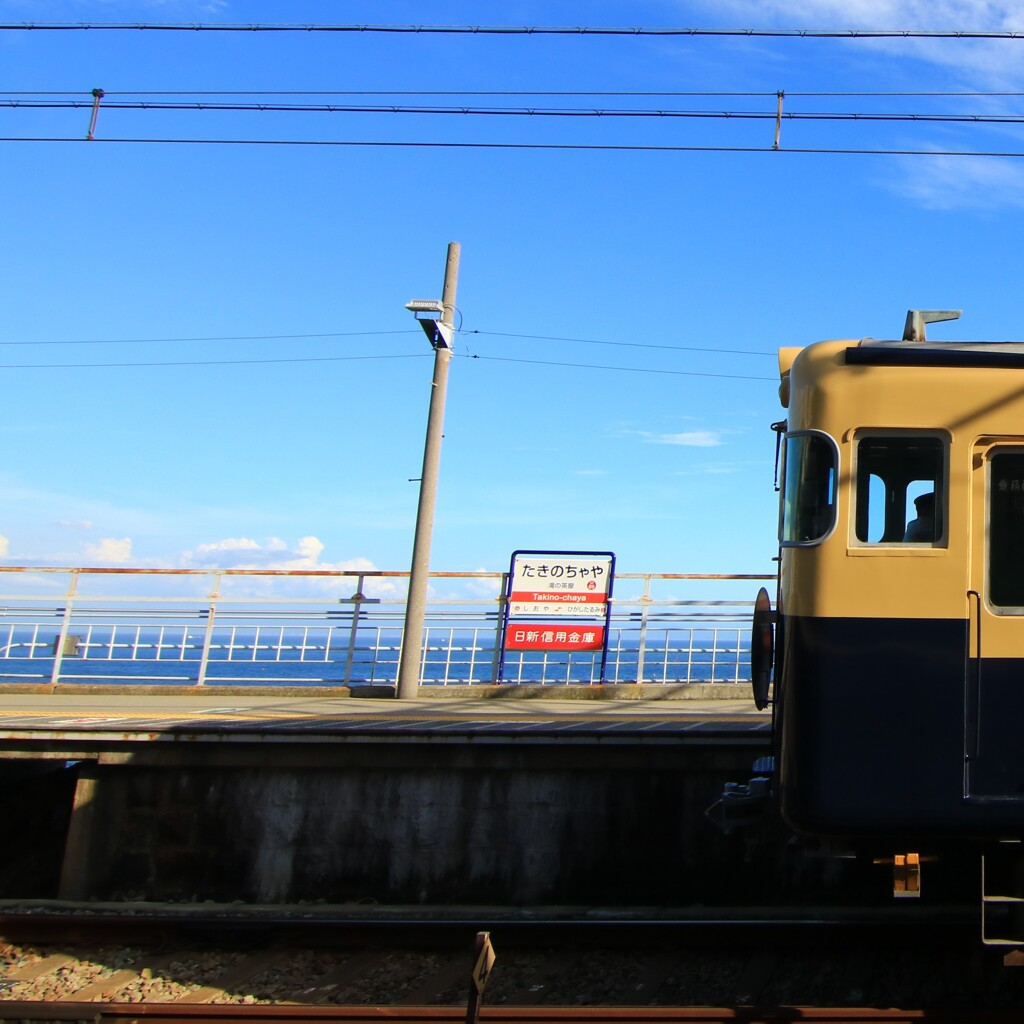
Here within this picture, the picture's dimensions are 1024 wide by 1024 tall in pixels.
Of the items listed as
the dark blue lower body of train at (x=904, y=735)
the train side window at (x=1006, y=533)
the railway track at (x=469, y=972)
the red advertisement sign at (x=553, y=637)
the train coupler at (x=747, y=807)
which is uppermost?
the train side window at (x=1006, y=533)

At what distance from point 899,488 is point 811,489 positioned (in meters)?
0.42

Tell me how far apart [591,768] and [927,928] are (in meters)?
2.39

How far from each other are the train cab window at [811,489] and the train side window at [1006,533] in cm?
76

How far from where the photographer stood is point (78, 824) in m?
7.97

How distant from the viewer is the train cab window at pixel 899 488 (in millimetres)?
5391

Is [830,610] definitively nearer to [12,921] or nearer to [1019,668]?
[1019,668]

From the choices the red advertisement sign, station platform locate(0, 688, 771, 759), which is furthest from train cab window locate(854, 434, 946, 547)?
the red advertisement sign

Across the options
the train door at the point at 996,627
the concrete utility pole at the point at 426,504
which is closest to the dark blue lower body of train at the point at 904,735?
the train door at the point at 996,627

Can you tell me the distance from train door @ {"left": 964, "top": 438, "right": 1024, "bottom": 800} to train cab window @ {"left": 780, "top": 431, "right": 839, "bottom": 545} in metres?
0.67

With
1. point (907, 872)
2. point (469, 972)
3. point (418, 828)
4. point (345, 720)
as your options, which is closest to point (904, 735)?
point (907, 872)

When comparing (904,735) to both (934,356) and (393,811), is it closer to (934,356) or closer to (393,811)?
(934,356)

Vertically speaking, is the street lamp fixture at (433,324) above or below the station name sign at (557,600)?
above

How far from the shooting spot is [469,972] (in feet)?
21.4

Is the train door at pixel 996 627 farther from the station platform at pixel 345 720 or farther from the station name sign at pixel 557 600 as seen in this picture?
the station name sign at pixel 557 600
